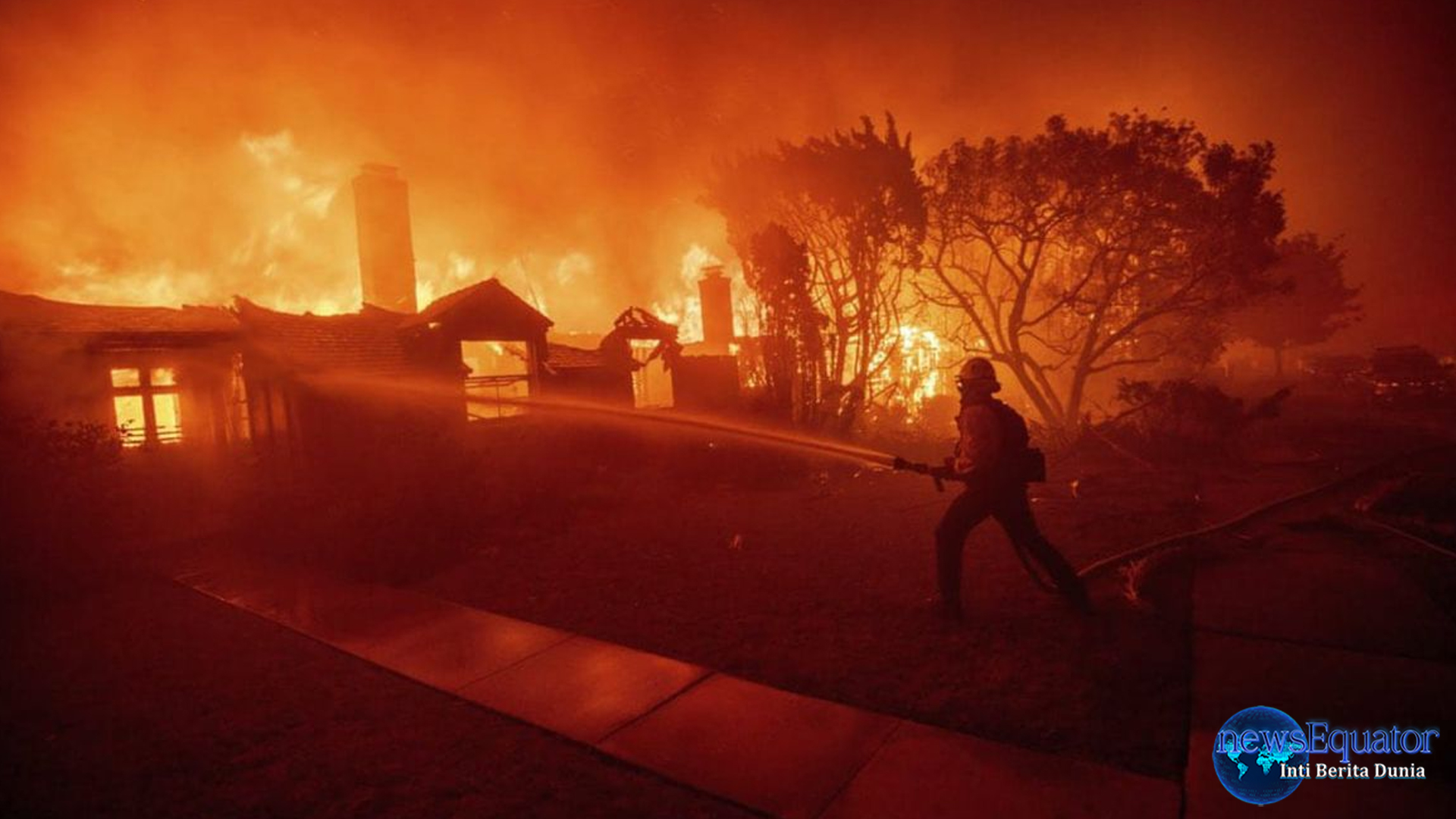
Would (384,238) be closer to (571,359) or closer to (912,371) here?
(571,359)

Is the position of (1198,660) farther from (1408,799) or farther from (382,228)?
(382,228)

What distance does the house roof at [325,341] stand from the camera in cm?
1377

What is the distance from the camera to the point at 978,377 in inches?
212

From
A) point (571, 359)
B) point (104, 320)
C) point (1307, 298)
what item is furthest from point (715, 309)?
point (1307, 298)

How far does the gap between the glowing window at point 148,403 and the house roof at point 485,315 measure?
5.31 meters

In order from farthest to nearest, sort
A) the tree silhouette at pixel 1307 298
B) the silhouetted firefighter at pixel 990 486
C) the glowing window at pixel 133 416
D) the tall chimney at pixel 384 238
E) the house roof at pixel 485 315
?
the tree silhouette at pixel 1307 298
the tall chimney at pixel 384 238
the house roof at pixel 485 315
the glowing window at pixel 133 416
the silhouetted firefighter at pixel 990 486

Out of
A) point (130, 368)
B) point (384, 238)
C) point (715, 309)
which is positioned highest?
point (384, 238)

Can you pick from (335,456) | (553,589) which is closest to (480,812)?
(553,589)

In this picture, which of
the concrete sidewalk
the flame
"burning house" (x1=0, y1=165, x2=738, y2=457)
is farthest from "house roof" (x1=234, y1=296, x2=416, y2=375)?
the flame

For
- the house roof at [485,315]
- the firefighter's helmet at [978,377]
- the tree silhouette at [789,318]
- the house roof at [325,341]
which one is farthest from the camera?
the house roof at [485,315]

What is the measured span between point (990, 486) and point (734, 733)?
2.75 m

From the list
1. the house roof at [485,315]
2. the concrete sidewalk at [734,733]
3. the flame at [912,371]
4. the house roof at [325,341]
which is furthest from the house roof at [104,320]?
the flame at [912,371]

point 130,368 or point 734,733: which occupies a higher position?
point 130,368

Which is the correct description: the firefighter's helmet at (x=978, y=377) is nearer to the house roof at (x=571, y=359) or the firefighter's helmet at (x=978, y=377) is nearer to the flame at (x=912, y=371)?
the flame at (x=912, y=371)
